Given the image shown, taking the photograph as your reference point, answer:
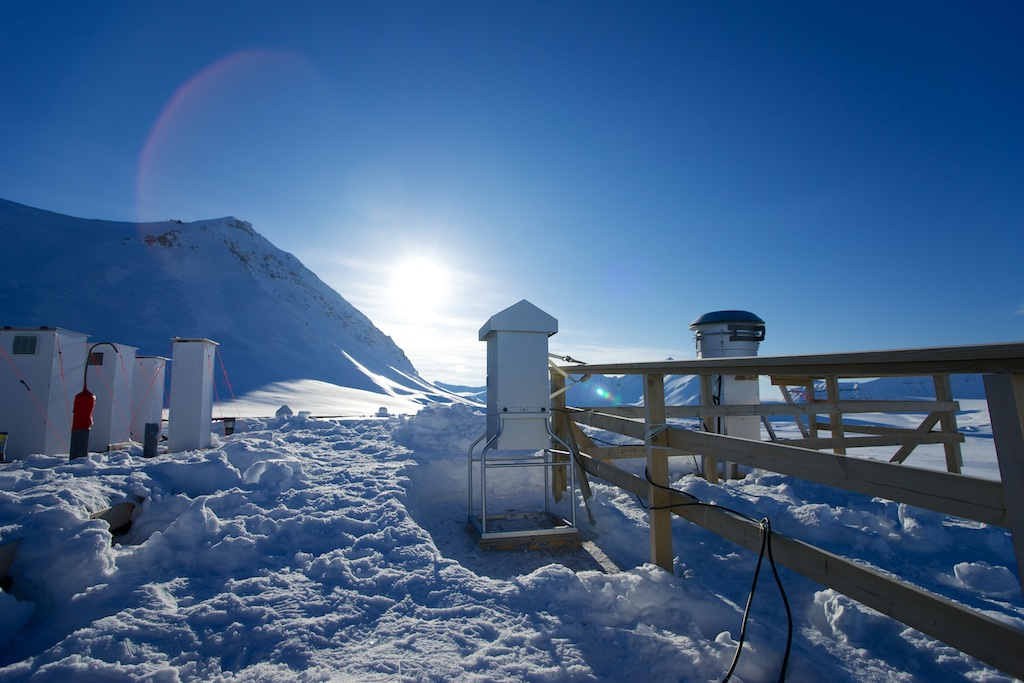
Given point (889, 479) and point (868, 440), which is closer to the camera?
point (889, 479)

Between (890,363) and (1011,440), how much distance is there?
56 centimetres

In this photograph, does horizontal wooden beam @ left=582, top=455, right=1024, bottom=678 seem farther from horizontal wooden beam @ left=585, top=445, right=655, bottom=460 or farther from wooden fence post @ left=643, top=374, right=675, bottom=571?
horizontal wooden beam @ left=585, top=445, right=655, bottom=460

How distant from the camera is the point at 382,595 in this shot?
10.9ft

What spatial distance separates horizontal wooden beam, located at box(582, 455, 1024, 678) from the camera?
180 cm

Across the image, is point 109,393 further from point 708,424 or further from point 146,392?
point 708,424

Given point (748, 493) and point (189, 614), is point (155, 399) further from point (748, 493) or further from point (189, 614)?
point (748, 493)

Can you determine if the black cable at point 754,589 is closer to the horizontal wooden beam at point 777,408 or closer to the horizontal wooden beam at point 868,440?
the horizontal wooden beam at point 777,408

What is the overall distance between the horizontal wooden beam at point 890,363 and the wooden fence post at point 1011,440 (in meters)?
0.06

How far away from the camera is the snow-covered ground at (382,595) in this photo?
2.51 meters

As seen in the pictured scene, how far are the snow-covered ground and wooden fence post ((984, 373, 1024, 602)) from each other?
1.42m

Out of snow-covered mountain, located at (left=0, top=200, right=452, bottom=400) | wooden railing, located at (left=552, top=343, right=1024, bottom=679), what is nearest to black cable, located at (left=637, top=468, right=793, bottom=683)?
wooden railing, located at (left=552, top=343, right=1024, bottom=679)

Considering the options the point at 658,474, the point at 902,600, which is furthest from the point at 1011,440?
the point at 658,474

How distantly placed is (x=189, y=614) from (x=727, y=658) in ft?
10.1

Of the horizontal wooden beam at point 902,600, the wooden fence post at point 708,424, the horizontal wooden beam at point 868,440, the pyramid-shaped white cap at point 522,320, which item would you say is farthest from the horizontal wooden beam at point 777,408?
the horizontal wooden beam at point 902,600
